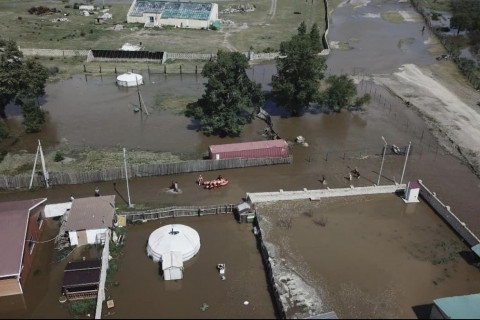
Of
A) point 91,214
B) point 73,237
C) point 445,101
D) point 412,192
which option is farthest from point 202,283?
point 445,101

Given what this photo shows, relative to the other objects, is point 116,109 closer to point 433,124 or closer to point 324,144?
point 324,144

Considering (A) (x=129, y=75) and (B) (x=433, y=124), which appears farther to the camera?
(A) (x=129, y=75)

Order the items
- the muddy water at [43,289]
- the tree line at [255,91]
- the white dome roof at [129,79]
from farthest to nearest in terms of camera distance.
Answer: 1. the white dome roof at [129,79]
2. the tree line at [255,91]
3. the muddy water at [43,289]

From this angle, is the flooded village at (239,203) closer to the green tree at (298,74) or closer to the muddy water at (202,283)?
the muddy water at (202,283)

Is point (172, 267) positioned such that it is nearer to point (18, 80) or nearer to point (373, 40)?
point (18, 80)

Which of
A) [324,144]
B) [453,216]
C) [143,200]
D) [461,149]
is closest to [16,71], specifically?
[143,200]

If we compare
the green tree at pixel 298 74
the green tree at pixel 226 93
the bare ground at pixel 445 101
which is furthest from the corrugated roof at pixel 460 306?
the green tree at pixel 298 74

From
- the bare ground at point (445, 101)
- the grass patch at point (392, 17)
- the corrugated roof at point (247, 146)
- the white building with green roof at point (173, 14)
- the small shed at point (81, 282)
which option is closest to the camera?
the small shed at point (81, 282)
